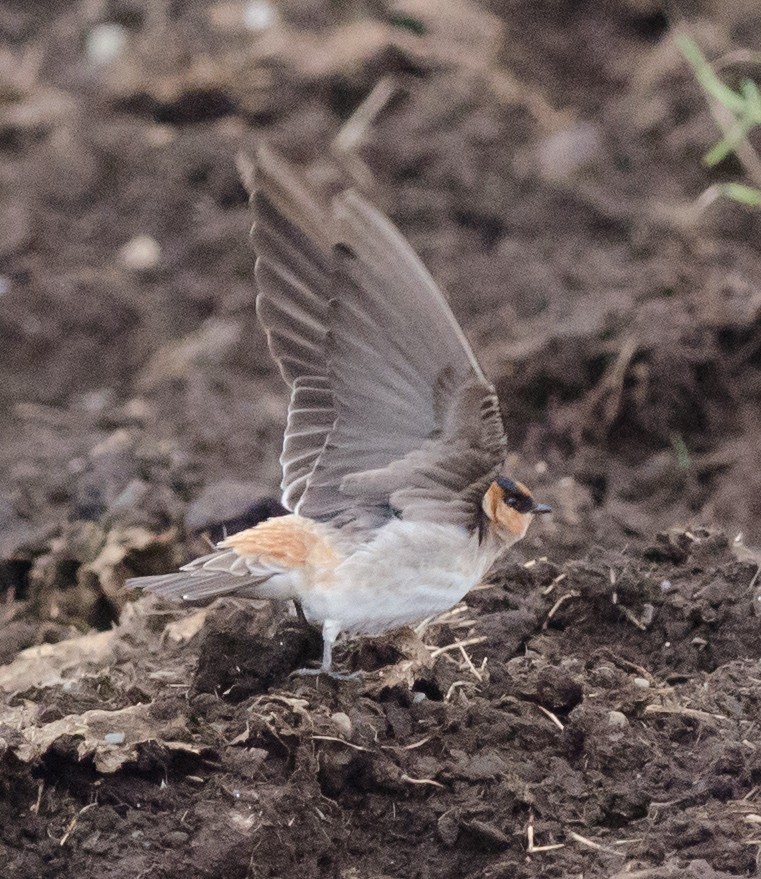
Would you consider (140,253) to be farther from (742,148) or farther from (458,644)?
(458,644)

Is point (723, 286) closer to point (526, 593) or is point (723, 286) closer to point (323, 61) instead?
point (526, 593)

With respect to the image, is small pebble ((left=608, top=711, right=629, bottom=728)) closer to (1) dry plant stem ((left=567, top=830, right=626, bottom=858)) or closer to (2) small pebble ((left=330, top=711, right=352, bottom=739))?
(1) dry plant stem ((left=567, top=830, right=626, bottom=858))

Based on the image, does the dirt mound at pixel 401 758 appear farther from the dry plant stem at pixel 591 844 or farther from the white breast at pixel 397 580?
the white breast at pixel 397 580

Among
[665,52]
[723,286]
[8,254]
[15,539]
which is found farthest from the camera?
[665,52]

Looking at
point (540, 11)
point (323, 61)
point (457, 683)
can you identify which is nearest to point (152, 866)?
point (457, 683)

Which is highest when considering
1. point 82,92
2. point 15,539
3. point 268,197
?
point 268,197

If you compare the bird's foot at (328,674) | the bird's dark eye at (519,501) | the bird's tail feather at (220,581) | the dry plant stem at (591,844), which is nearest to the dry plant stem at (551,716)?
the dry plant stem at (591,844)
